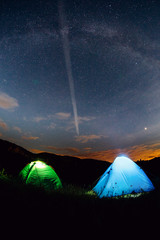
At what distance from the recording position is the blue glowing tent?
655cm

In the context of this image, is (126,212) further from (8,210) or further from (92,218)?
(8,210)

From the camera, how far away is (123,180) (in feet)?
22.5

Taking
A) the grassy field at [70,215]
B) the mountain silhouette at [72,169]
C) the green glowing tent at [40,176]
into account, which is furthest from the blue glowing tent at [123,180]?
the grassy field at [70,215]

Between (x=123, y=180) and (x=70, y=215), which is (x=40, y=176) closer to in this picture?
(x=123, y=180)

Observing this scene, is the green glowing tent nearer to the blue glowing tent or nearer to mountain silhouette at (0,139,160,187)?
mountain silhouette at (0,139,160,187)

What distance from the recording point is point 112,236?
189 centimetres

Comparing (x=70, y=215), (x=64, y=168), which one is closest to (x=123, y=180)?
(x=70, y=215)

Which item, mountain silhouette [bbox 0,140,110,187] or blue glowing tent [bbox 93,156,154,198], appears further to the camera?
mountain silhouette [bbox 0,140,110,187]

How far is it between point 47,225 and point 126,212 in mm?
1412

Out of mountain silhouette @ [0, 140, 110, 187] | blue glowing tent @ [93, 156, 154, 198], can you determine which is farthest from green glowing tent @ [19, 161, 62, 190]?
mountain silhouette @ [0, 140, 110, 187]

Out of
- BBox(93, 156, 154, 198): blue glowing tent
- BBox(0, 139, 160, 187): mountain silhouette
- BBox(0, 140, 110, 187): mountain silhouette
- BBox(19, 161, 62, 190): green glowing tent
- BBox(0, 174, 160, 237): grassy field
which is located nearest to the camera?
BBox(0, 174, 160, 237): grassy field

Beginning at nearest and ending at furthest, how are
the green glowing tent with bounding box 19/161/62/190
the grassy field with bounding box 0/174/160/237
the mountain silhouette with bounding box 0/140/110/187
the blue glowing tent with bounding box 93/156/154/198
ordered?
the grassy field with bounding box 0/174/160/237, the blue glowing tent with bounding box 93/156/154/198, the green glowing tent with bounding box 19/161/62/190, the mountain silhouette with bounding box 0/140/110/187

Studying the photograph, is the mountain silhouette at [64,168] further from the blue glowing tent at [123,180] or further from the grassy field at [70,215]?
the grassy field at [70,215]

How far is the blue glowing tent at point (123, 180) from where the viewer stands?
655 cm
